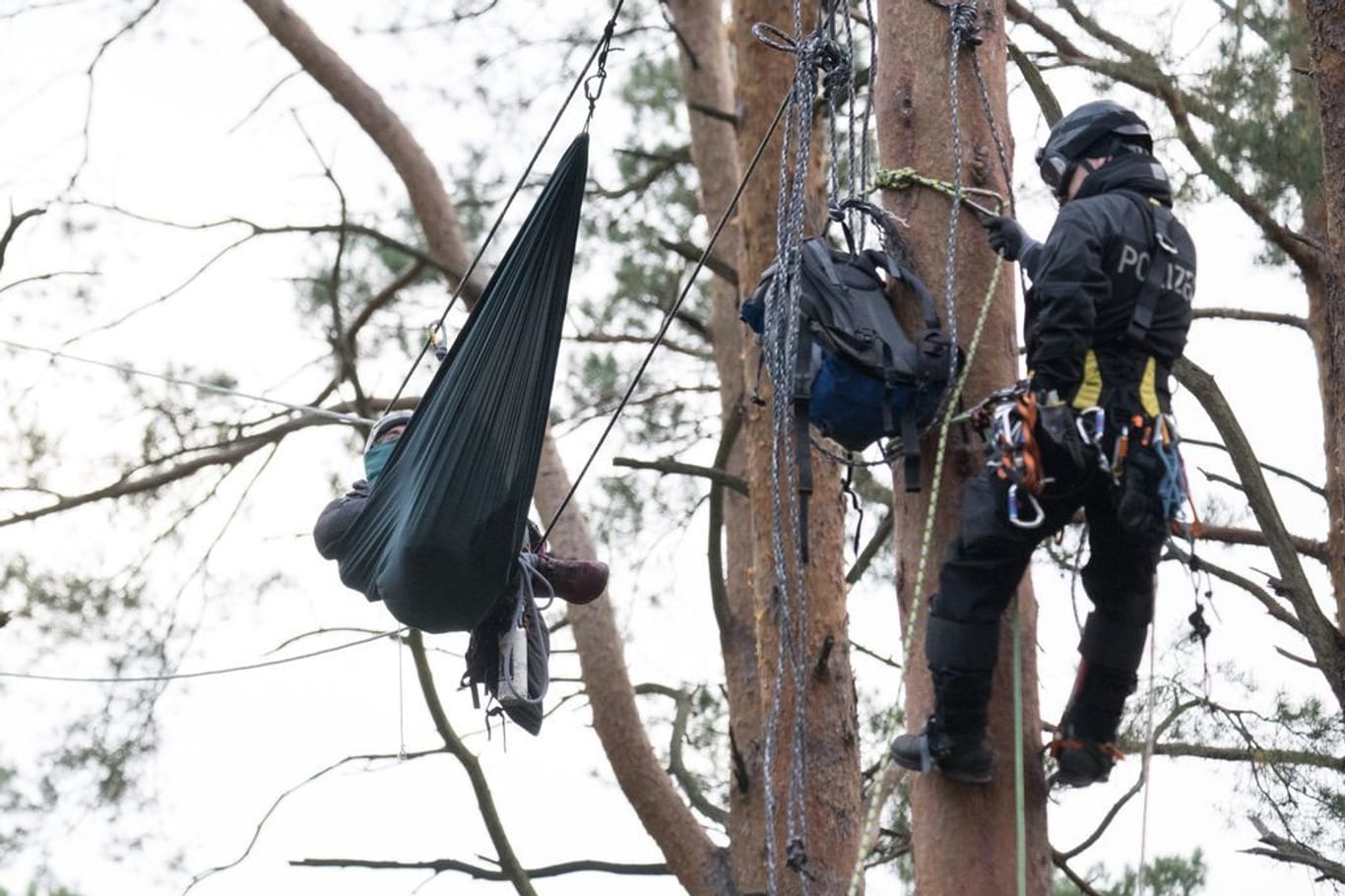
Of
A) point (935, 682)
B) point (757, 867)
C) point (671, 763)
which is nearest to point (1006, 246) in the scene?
point (935, 682)

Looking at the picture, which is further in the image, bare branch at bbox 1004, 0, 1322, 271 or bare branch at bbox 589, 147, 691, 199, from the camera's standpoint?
bare branch at bbox 589, 147, 691, 199

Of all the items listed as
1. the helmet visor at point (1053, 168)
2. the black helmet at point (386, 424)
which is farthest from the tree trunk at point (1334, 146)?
the black helmet at point (386, 424)

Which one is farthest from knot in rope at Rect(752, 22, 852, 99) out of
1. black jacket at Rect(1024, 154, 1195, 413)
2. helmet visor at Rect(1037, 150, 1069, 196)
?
black jacket at Rect(1024, 154, 1195, 413)

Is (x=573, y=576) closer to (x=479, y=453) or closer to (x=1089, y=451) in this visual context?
(x=479, y=453)

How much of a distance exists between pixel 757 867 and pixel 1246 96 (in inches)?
132

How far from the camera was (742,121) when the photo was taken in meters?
7.45

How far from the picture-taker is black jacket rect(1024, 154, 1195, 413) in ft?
12.6

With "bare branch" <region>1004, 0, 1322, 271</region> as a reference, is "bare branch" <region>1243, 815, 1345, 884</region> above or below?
below

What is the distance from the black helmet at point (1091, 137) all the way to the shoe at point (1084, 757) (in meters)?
1.12

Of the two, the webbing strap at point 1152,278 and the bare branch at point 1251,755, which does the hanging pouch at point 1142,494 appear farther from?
the bare branch at point 1251,755

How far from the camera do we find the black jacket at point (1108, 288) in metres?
3.84

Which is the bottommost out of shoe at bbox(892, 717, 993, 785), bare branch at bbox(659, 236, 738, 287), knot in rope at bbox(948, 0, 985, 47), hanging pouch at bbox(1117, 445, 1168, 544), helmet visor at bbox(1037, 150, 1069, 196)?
shoe at bbox(892, 717, 993, 785)

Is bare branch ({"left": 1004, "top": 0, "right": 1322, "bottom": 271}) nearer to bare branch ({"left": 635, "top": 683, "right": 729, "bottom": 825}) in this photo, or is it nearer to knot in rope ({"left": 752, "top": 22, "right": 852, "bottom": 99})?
knot in rope ({"left": 752, "top": 22, "right": 852, "bottom": 99})

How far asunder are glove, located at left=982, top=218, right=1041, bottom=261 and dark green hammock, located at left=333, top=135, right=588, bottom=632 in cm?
129
